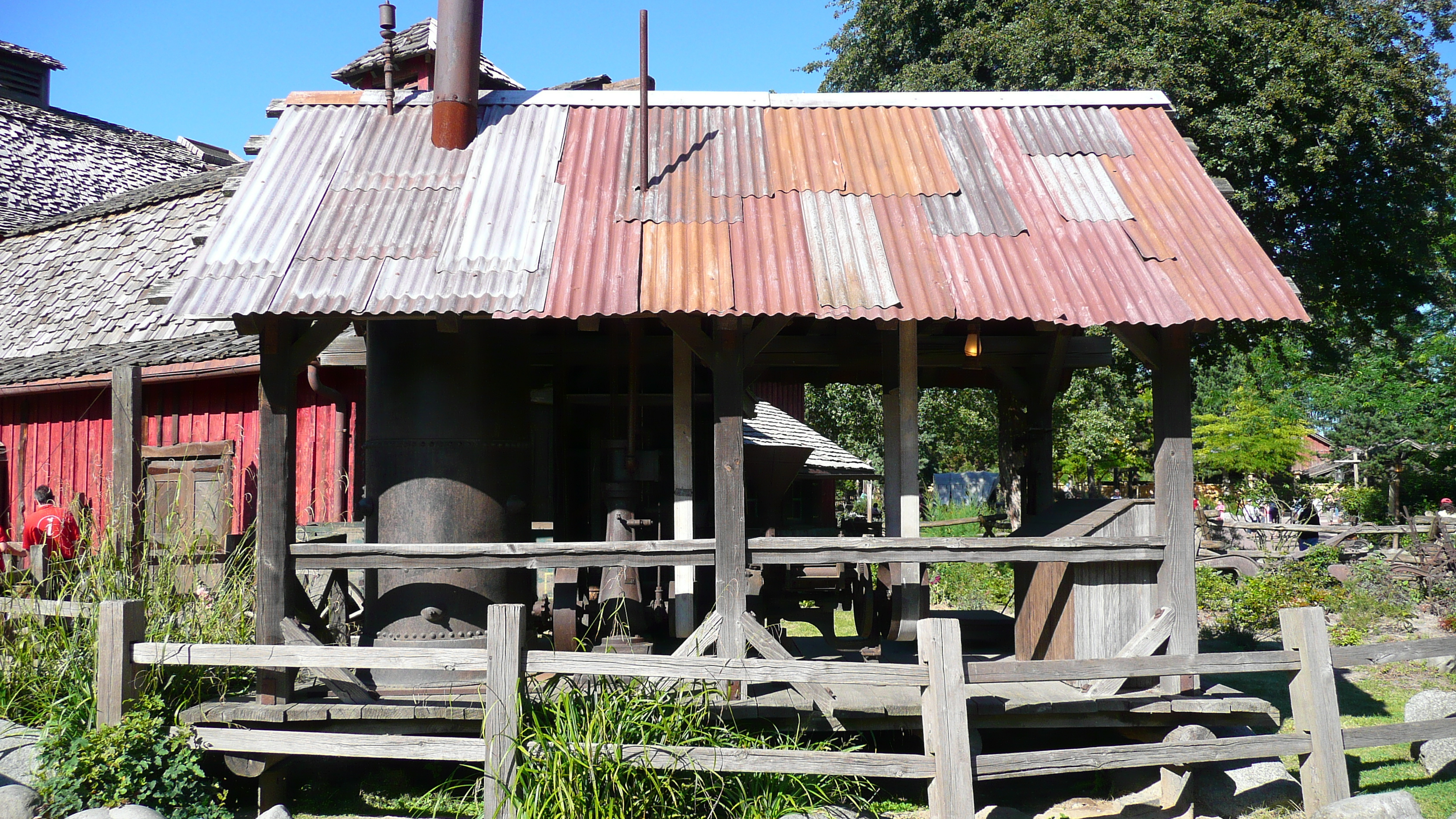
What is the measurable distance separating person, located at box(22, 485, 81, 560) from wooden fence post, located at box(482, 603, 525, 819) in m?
4.71

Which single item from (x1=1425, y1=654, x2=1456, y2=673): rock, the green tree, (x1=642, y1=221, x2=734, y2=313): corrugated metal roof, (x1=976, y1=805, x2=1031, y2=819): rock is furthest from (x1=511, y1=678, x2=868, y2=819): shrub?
the green tree

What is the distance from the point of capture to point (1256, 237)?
648 inches

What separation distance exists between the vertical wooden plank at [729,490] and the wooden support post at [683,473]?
0.78 metres

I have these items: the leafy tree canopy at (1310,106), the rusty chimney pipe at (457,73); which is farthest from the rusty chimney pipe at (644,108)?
the leafy tree canopy at (1310,106)

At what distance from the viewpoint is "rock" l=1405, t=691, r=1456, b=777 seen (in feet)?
23.0

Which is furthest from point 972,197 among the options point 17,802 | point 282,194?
point 17,802

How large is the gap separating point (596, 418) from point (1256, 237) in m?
12.0

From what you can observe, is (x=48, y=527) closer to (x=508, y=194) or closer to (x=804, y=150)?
(x=508, y=194)

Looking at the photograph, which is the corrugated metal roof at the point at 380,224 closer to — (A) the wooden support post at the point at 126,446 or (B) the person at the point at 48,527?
(A) the wooden support post at the point at 126,446

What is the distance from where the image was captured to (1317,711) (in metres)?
6.10

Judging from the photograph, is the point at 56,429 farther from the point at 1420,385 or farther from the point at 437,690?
the point at 1420,385

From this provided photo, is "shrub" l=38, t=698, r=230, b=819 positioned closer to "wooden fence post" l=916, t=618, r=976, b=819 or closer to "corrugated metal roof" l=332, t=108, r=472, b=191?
"corrugated metal roof" l=332, t=108, r=472, b=191

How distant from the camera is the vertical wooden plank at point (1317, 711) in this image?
19.8 ft

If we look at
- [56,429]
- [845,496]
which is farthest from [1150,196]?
[845,496]
